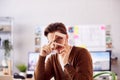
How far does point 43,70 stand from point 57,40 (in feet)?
0.56

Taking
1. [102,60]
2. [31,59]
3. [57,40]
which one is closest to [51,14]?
[31,59]

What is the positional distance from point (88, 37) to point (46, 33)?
3.08 meters

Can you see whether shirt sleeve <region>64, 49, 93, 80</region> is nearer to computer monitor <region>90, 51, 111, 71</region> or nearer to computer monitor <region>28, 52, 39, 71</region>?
computer monitor <region>90, 51, 111, 71</region>

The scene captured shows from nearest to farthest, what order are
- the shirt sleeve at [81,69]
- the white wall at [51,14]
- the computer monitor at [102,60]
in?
the shirt sleeve at [81,69] < the computer monitor at [102,60] < the white wall at [51,14]

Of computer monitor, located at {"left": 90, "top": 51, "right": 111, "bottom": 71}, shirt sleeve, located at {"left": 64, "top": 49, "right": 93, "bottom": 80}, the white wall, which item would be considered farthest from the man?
the white wall

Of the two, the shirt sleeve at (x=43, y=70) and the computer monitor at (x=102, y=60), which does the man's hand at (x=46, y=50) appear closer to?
the shirt sleeve at (x=43, y=70)

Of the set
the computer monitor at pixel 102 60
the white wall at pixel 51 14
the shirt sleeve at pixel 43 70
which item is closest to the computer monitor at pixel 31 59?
the white wall at pixel 51 14

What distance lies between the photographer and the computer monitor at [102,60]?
147 inches

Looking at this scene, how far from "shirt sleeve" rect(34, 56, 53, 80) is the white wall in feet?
10.1

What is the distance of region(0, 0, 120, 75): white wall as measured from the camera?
13.7ft

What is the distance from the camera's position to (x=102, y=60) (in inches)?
149

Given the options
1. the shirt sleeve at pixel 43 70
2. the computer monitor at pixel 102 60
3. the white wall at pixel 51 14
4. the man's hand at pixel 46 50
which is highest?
the white wall at pixel 51 14

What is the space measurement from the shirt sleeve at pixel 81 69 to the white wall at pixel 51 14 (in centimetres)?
310

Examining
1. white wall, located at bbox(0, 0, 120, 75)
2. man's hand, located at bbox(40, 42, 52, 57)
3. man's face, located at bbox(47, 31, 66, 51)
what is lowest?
man's hand, located at bbox(40, 42, 52, 57)
